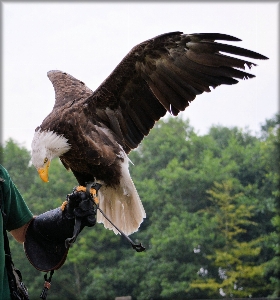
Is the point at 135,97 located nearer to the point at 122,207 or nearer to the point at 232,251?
the point at 122,207

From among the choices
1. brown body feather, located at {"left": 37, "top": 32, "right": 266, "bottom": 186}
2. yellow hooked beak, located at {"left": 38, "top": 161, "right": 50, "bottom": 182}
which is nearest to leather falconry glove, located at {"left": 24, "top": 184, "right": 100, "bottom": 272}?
yellow hooked beak, located at {"left": 38, "top": 161, "right": 50, "bottom": 182}

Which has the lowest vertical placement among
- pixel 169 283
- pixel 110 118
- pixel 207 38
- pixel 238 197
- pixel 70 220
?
pixel 70 220

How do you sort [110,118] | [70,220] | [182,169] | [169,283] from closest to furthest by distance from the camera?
[70,220] → [110,118] → [169,283] → [182,169]

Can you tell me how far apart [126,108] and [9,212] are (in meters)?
1.56

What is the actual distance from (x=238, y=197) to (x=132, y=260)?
12.8ft

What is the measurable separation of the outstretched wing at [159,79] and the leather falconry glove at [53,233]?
1.19 meters

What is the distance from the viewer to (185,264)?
58.9ft

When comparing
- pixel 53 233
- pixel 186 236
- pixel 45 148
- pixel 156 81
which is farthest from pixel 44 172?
pixel 186 236

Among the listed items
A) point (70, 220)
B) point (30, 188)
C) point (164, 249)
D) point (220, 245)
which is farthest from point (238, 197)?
point (70, 220)

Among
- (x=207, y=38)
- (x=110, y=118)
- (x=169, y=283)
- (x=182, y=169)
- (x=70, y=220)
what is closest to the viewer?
(x=70, y=220)

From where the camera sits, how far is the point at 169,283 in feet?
58.0

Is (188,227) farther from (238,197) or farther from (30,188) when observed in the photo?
(30,188)

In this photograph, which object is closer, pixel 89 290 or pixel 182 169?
pixel 89 290

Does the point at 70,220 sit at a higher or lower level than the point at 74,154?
lower
